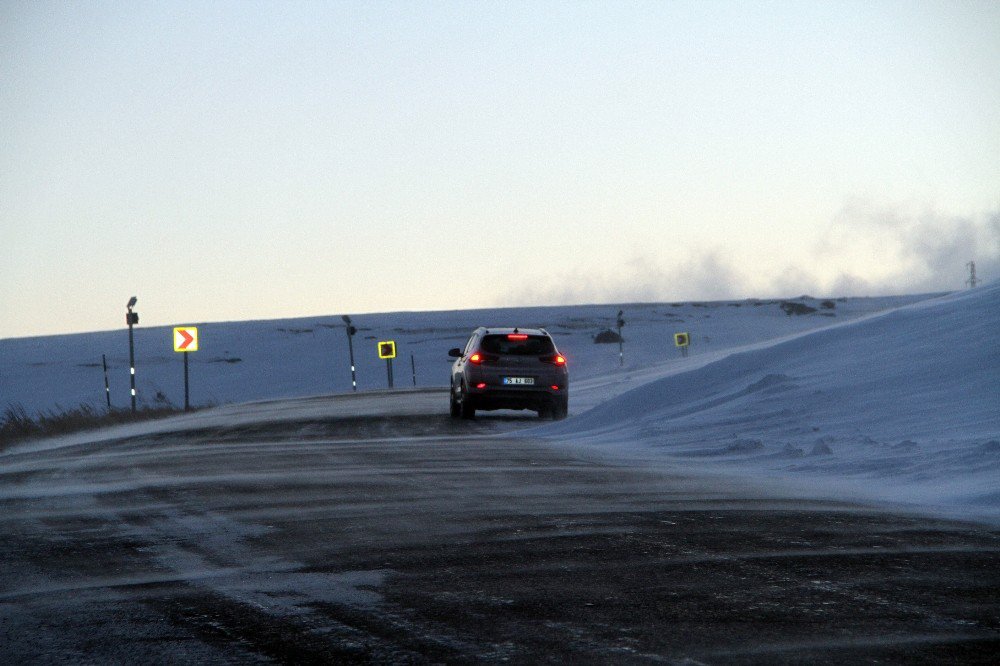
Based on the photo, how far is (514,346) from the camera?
23953mm

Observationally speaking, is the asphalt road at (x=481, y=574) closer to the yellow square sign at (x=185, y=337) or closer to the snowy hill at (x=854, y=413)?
the snowy hill at (x=854, y=413)

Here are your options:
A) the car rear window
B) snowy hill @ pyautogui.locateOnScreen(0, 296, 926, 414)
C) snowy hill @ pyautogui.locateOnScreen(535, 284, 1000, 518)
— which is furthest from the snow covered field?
snowy hill @ pyautogui.locateOnScreen(0, 296, 926, 414)

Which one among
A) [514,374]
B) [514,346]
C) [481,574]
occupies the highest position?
[514,346]

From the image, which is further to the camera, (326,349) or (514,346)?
(326,349)

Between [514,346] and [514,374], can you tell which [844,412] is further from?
[514,346]

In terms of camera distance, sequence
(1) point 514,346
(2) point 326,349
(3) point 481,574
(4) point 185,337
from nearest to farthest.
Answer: (3) point 481,574 → (1) point 514,346 → (4) point 185,337 → (2) point 326,349

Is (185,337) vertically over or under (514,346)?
over

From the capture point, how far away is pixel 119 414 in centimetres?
3238

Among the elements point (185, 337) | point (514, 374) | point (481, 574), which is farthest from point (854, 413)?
point (185, 337)

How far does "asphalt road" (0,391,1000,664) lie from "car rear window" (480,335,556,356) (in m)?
11.8

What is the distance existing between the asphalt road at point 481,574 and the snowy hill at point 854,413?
1.49 m

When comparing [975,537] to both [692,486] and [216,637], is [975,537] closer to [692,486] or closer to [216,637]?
[692,486]

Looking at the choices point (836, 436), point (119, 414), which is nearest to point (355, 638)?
point (836, 436)

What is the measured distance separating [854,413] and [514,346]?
9.19 metres
